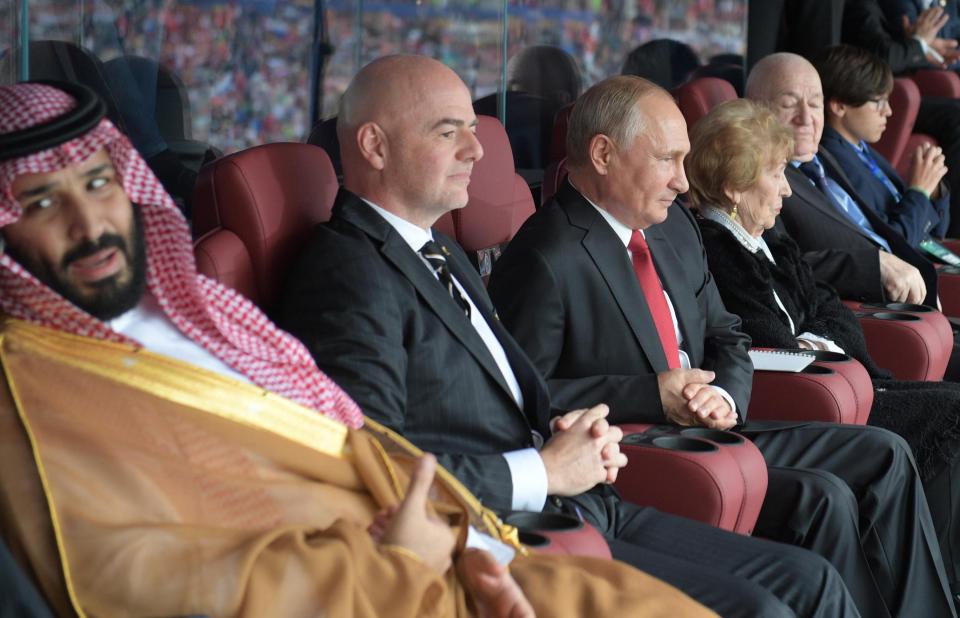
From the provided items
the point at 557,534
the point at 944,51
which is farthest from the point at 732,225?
the point at 944,51

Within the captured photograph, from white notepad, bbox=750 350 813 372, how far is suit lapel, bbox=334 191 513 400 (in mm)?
1074

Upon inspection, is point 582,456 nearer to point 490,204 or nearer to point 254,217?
point 254,217

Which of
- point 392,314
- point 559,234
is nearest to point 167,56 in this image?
point 559,234

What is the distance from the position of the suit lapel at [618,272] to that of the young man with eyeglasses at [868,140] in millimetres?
2024

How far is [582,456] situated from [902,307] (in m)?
1.98

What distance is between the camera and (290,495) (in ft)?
6.10

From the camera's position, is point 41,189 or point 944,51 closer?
point 41,189

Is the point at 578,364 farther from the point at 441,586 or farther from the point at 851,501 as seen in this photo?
the point at 441,586

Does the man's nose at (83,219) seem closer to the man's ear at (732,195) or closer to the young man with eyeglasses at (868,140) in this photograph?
the man's ear at (732,195)

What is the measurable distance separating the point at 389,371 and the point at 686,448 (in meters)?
0.67

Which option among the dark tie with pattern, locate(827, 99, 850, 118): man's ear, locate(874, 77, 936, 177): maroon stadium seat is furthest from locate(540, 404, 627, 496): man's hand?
locate(874, 77, 936, 177): maroon stadium seat

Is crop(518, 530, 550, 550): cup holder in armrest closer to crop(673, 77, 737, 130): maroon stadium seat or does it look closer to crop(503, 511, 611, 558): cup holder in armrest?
crop(503, 511, 611, 558): cup holder in armrest

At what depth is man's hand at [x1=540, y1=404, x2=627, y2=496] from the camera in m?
2.35

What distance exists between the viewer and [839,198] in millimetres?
4598
